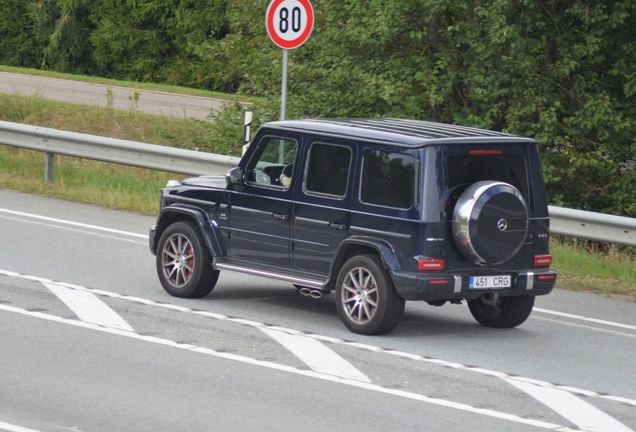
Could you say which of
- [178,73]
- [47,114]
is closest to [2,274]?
[47,114]

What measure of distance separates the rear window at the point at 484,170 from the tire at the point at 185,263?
2395mm

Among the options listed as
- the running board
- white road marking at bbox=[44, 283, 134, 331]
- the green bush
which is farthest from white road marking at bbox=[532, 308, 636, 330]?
the green bush

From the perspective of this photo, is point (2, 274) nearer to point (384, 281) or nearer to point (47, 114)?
point (384, 281)

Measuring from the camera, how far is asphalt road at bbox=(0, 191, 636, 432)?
22.8 feet

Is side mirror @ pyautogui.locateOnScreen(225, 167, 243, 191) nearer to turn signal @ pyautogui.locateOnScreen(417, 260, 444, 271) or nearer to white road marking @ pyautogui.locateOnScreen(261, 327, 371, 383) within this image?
white road marking @ pyautogui.locateOnScreen(261, 327, 371, 383)

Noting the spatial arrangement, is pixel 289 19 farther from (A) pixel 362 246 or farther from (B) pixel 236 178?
(A) pixel 362 246

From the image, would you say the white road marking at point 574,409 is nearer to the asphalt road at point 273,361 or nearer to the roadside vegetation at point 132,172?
the asphalt road at point 273,361

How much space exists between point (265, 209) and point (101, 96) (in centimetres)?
Result: 2283

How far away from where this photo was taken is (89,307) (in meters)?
9.75

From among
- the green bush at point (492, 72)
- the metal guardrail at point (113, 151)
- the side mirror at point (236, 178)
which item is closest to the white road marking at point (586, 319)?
the side mirror at point (236, 178)

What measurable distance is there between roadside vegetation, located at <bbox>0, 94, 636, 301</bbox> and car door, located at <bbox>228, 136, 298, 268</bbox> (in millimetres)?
3515

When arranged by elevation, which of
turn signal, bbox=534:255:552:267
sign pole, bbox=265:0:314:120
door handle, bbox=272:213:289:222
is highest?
sign pole, bbox=265:0:314:120

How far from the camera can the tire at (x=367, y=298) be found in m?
9.02

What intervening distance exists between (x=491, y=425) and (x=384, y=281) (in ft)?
7.41
